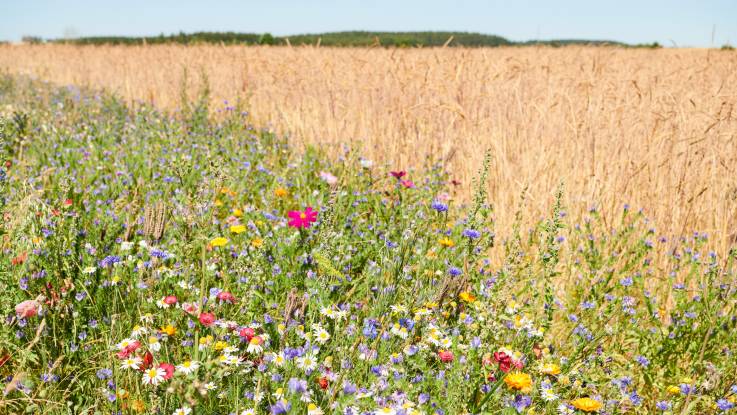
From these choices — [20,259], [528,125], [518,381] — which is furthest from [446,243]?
[528,125]

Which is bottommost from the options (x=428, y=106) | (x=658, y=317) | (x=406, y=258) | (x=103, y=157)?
(x=658, y=317)

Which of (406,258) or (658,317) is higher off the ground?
(406,258)

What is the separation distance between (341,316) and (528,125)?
337 cm

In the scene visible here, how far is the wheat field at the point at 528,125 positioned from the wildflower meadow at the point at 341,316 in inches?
10.5

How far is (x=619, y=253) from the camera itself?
3234mm

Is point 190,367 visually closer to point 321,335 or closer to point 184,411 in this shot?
point 184,411

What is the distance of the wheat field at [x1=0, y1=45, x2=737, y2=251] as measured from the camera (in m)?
3.76

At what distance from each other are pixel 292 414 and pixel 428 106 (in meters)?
4.16

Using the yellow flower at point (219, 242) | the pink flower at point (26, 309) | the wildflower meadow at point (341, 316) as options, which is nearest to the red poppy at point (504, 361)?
the wildflower meadow at point (341, 316)

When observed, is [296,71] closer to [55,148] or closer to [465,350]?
[55,148]

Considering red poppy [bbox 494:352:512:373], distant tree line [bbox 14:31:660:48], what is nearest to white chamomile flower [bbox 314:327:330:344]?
red poppy [bbox 494:352:512:373]

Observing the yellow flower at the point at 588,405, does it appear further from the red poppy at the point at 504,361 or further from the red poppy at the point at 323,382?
the red poppy at the point at 323,382

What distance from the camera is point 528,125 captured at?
4898 mm

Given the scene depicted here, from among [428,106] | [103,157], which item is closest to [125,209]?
[103,157]
